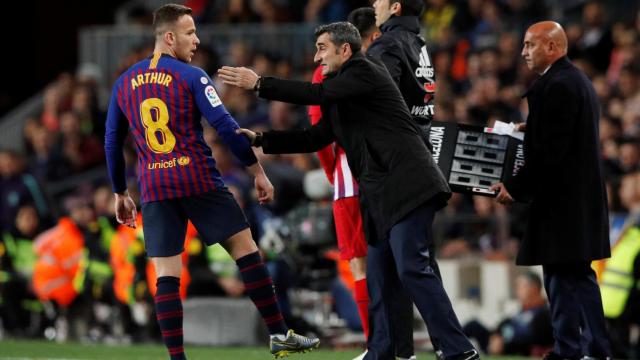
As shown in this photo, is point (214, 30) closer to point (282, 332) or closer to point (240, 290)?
point (240, 290)

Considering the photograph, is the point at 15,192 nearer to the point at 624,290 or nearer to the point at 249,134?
the point at 624,290

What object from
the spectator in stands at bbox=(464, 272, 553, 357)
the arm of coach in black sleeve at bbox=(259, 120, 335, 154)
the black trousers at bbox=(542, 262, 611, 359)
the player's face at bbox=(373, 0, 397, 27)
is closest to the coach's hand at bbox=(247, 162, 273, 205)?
the arm of coach in black sleeve at bbox=(259, 120, 335, 154)

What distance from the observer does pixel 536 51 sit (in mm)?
8711

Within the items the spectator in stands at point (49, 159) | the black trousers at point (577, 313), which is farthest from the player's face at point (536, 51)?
the spectator in stands at point (49, 159)

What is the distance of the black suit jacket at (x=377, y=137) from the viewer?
307 inches

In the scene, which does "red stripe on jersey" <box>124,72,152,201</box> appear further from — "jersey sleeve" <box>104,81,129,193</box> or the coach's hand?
the coach's hand

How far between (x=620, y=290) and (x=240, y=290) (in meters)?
3.97

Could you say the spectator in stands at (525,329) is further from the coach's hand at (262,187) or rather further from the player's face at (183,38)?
the player's face at (183,38)

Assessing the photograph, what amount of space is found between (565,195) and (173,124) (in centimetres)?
243

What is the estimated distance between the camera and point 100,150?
18.4 meters

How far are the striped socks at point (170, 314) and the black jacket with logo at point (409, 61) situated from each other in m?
1.88

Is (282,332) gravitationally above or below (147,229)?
below

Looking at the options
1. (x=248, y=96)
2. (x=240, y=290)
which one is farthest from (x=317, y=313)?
(x=248, y=96)

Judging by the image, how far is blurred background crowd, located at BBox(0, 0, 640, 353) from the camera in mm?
13438
